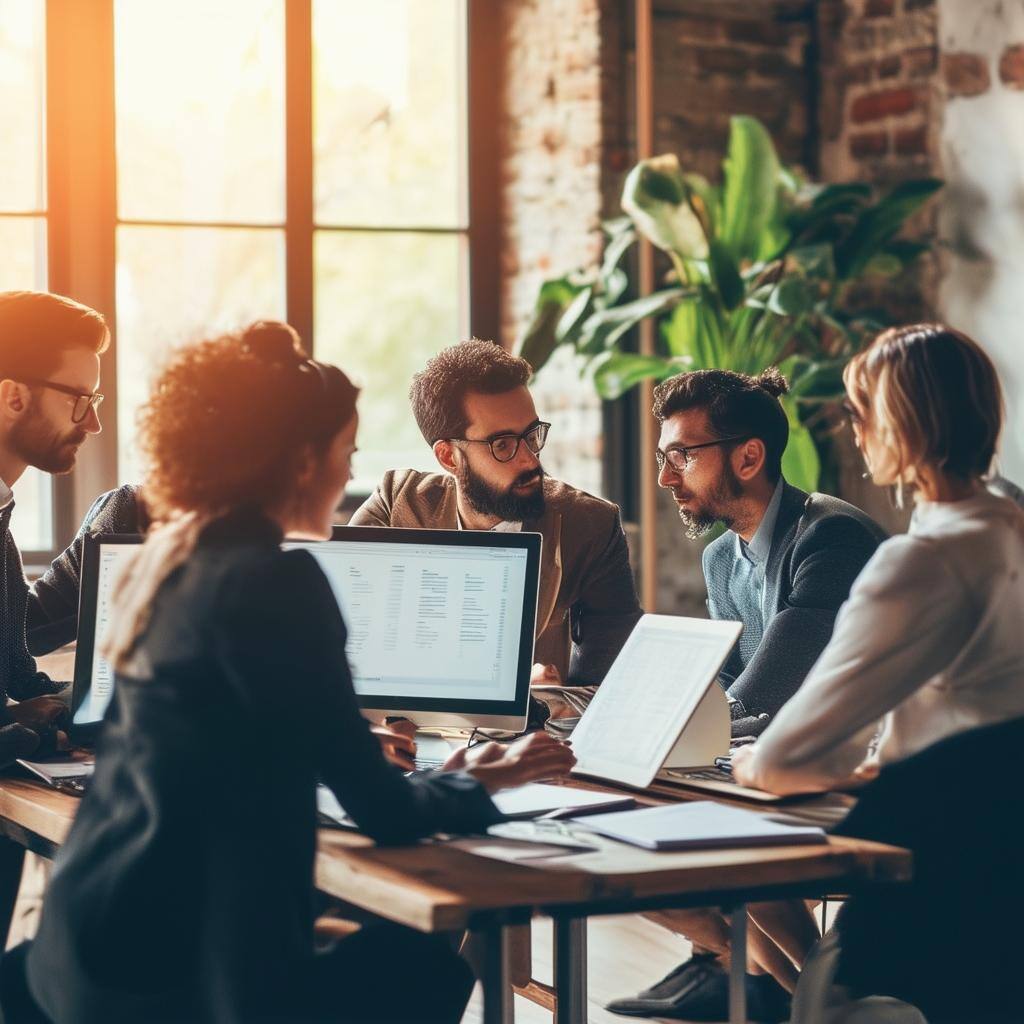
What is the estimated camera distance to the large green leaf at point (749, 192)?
4.48 m

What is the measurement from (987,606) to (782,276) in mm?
2838

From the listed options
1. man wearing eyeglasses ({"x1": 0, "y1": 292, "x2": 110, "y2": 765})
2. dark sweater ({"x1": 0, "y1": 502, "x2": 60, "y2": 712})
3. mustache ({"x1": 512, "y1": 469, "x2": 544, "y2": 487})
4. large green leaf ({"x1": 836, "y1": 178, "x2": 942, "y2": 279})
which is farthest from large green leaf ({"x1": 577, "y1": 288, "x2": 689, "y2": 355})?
dark sweater ({"x1": 0, "y1": 502, "x2": 60, "y2": 712})

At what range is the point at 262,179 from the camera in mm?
4875

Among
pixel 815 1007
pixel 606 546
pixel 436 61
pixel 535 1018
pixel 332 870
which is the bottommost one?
pixel 535 1018

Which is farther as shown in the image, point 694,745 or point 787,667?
point 787,667

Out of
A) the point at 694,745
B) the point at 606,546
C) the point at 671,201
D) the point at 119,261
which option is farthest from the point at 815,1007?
the point at 119,261

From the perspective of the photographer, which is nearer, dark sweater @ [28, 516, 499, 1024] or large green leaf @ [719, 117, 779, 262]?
dark sweater @ [28, 516, 499, 1024]

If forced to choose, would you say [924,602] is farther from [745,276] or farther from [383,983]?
[745,276]

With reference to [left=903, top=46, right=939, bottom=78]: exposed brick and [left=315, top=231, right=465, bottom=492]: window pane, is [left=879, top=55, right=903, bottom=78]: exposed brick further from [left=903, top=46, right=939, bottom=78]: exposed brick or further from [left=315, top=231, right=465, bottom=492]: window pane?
[left=315, top=231, right=465, bottom=492]: window pane

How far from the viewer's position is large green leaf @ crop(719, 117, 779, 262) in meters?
4.48

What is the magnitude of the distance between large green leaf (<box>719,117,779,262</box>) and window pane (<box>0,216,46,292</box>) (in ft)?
6.39

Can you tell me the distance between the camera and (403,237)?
5.06 metres

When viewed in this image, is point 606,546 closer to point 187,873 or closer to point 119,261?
point 187,873

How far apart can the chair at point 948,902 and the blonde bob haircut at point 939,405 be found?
337mm
